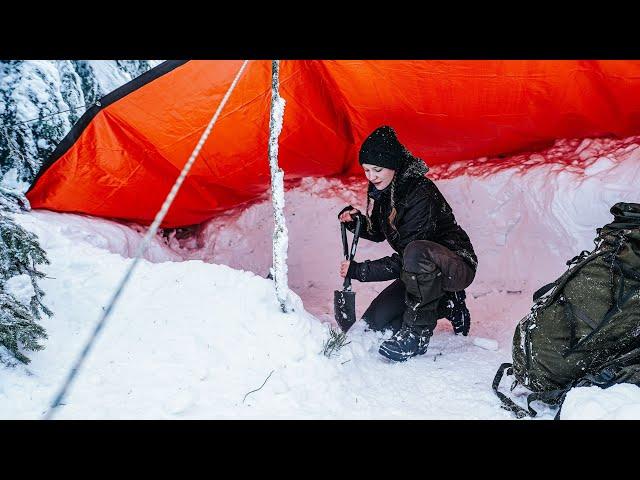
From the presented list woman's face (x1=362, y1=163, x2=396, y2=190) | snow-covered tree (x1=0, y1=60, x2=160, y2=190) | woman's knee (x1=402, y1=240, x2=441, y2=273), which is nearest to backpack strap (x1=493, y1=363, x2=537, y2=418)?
woman's knee (x1=402, y1=240, x2=441, y2=273)

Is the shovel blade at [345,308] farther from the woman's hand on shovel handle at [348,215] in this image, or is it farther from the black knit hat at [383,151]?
the black knit hat at [383,151]

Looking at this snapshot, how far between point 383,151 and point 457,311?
1152 mm

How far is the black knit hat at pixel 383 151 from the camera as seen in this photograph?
3068 mm

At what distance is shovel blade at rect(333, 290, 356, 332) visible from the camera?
331 cm

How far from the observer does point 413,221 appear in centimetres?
306

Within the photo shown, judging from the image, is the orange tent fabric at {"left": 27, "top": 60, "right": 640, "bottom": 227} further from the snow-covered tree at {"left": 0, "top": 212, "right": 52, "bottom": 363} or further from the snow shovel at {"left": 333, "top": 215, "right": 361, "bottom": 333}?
the snow-covered tree at {"left": 0, "top": 212, "right": 52, "bottom": 363}

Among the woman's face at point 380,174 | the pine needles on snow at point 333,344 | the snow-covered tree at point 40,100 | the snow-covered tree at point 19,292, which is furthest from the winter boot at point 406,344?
the snow-covered tree at point 40,100

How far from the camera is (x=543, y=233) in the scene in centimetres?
394

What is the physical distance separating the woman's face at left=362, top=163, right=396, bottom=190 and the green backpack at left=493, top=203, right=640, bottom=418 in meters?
1.20

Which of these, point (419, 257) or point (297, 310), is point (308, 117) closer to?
point (419, 257)

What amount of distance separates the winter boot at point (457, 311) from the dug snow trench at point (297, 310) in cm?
9

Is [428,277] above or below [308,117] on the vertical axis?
below

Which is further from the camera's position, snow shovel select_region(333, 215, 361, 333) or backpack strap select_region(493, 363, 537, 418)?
snow shovel select_region(333, 215, 361, 333)

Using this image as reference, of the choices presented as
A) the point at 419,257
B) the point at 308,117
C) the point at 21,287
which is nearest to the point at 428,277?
the point at 419,257
